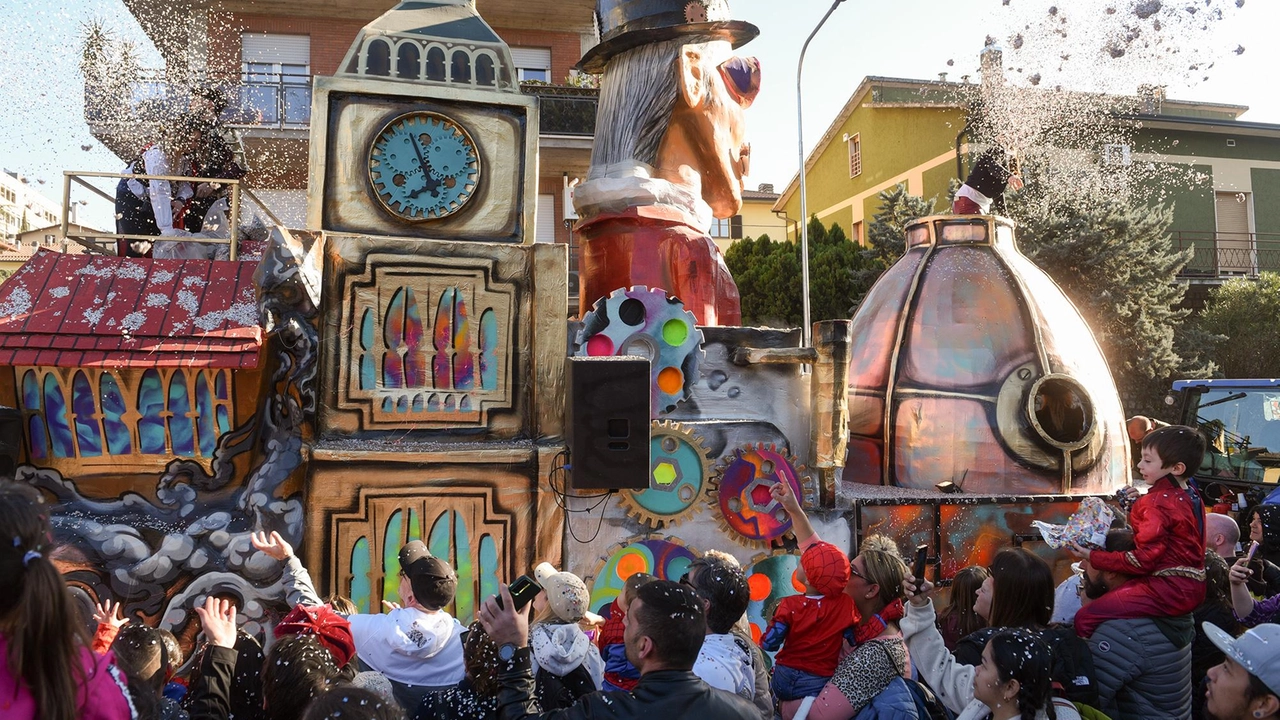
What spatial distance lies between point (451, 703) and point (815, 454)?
16.2 ft

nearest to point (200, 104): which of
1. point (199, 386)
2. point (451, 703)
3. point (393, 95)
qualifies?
point (393, 95)

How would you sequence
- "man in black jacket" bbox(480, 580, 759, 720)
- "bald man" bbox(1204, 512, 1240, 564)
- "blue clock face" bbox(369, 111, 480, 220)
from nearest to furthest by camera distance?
"man in black jacket" bbox(480, 580, 759, 720)
"bald man" bbox(1204, 512, 1240, 564)
"blue clock face" bbox(369, 111, 480, 220)

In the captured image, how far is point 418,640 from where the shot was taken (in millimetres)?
3334

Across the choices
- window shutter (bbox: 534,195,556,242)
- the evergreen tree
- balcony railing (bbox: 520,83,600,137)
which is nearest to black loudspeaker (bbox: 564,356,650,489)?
balcony railing (bbox: 520,83,600,137)

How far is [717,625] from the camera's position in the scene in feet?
10.8

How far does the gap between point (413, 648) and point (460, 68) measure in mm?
4713

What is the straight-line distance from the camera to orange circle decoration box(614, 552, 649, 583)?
6.80 metres

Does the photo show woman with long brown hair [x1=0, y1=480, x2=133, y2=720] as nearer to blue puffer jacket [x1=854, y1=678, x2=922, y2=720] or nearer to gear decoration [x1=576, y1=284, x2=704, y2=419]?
blue puffer jacket [x1=854, y1=678, x2=922, y2=720]

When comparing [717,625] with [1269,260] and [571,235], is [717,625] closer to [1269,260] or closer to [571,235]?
[571,235]

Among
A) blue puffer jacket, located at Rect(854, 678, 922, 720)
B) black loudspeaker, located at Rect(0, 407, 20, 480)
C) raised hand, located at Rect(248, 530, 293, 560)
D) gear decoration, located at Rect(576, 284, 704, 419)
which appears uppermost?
gear decoration, located at Rect(576, 284, 704, 419)

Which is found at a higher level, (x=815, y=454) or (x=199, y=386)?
(x=199, y=386)

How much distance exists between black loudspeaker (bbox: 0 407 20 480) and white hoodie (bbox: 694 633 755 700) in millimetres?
4800

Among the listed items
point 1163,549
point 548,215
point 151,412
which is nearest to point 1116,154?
point 548,215

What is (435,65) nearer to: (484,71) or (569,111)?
(484,71)
